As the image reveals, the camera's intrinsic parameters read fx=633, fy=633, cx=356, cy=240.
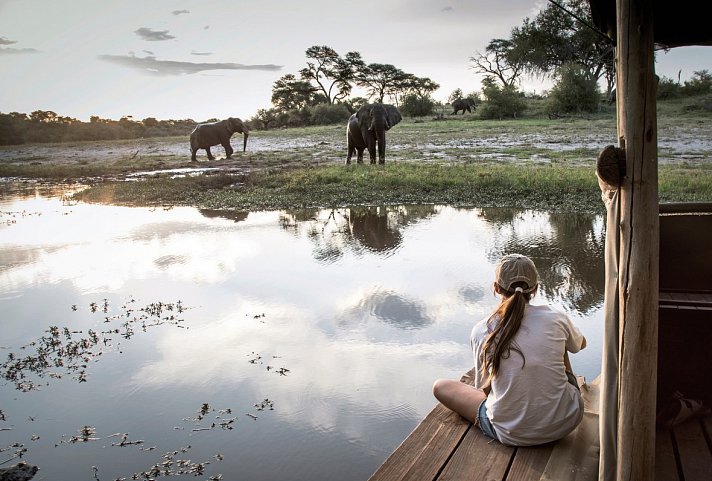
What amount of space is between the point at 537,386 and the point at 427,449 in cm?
59

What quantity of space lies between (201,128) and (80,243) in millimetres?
14688

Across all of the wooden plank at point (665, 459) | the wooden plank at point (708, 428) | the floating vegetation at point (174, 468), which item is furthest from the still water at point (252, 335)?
the wooden plank at point (665, 459)

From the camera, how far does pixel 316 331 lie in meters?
5.40

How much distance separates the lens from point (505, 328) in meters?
2.84

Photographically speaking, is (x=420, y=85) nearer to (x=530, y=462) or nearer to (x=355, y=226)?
(x=355, y=226)

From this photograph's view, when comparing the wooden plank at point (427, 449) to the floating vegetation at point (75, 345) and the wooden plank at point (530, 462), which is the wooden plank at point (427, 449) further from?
the floating vegetation at point (75, 345)

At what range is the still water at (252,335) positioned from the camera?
3.65m

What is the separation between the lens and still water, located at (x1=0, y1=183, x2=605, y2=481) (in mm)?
3652

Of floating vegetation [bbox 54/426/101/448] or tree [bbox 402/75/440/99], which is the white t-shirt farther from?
tree [bbox 402/75/440/99]

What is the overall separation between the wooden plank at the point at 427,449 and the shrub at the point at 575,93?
2687cm

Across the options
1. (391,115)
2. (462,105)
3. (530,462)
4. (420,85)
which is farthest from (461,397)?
(420,85)

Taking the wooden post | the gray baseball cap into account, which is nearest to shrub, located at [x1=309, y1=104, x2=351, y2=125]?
the gray baseball cap

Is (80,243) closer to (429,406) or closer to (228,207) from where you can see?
(228,207)

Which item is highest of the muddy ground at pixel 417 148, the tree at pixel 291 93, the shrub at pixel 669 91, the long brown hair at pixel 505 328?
the tree at pixel 291 93
